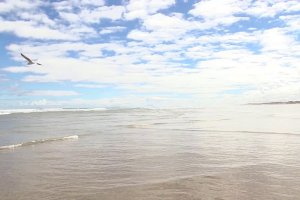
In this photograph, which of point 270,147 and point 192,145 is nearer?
point 270,147

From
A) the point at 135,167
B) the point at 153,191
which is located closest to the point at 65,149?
the point at 135,167

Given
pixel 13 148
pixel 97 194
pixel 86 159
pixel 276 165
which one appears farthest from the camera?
pixel 13 148

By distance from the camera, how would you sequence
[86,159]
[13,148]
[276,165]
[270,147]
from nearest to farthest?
1. [276,165]
2. [86,159]
3. [270,147]
4. [13,148]

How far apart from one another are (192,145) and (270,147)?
3.02 metres

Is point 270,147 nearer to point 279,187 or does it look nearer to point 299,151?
point 299,151

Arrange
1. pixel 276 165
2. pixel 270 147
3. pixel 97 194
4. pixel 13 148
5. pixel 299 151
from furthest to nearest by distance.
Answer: pixel 13 148 → pixel 270 147 → pixel 299 151 → pixel 276 165 → pixel 97 194

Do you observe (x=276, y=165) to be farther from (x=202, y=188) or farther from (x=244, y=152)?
(x=202, y=188)

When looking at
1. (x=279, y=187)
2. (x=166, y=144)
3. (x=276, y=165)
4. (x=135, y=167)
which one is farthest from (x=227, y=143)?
(x=279, y=187)

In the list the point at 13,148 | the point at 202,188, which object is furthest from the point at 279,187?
the point at 13,148


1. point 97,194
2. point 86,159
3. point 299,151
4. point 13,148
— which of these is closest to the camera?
point 97,194

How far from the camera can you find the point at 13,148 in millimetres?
14969

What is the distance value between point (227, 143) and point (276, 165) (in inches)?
206

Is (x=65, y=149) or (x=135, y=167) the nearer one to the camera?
(x=135, y=167)

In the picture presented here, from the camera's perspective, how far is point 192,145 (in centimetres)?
1513
